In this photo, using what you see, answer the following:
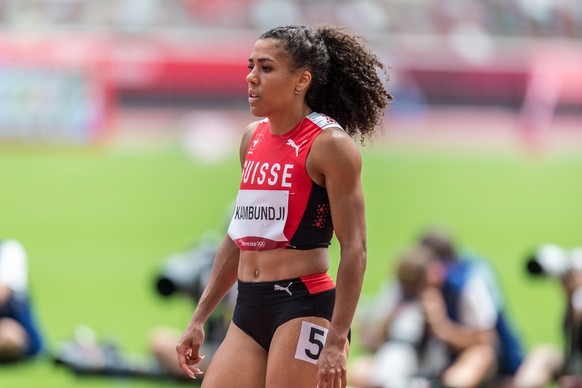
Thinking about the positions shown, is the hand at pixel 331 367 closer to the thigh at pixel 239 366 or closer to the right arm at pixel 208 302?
the thigh at pixel 239 366

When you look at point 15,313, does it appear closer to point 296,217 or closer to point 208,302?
point 208,302

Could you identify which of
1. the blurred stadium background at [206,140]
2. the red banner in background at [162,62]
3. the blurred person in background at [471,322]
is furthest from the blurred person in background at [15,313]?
the red banner in background at [162,62]

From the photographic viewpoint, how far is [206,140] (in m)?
26.4

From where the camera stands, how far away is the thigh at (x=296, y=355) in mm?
3922

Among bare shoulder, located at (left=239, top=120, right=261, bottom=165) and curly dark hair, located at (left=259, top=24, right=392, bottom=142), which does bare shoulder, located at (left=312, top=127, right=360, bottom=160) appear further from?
bare shoulder, located at (left=239, top=120, right=261, bottom=165)

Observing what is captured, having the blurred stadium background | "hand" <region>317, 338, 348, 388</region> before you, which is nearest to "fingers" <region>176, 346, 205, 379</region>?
"hand" <region>317, 338, 348, 388</region>

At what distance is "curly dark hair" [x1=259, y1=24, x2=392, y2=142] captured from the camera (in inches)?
165

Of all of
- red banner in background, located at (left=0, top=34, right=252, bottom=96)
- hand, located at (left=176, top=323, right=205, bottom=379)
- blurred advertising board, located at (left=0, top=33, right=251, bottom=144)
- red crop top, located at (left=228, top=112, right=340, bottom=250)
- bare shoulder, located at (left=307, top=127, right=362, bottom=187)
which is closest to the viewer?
bare shoulder, located at (left=307, top=127, right=362, bottom=187)

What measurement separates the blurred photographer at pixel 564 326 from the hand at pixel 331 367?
275 cm

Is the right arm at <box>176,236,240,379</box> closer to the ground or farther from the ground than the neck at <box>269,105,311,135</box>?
closer to the ground

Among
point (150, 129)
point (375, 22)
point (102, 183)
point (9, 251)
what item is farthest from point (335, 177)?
point (375, 22)

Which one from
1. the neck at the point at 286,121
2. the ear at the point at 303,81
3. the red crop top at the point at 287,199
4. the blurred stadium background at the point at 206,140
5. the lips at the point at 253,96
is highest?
the blurred stadium background at the point at 206,140

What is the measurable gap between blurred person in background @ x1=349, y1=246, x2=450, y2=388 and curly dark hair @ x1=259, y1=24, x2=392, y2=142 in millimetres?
2899

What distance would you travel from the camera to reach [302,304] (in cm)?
399
